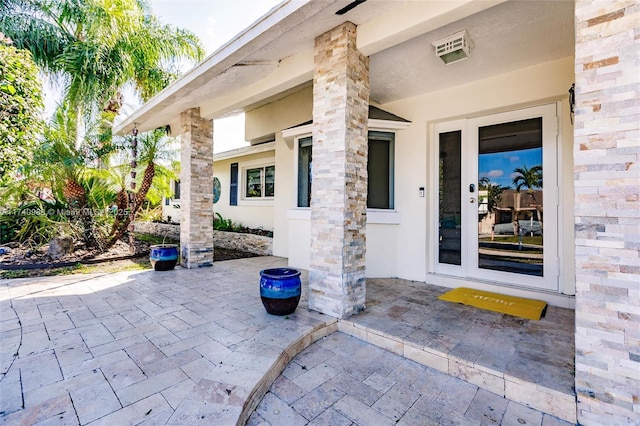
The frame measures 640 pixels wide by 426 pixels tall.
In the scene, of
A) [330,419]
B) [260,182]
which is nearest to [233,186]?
[260,182]

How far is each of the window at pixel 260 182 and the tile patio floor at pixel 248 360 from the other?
5.89 m

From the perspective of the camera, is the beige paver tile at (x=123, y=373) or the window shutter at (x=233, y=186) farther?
the window shutter at (x=233, y=186)

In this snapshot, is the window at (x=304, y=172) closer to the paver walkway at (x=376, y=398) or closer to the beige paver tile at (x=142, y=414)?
the paver walkway at (x=376, y=398)

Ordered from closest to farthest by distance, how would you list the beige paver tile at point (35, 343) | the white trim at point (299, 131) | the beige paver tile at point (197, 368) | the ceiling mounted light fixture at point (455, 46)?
the beige paver tile at point (197, 368) → the beige paver tile at point (35, 343) → the ceiling mounted light fixture at point (455, 46) → the white trim at point (299, 131)

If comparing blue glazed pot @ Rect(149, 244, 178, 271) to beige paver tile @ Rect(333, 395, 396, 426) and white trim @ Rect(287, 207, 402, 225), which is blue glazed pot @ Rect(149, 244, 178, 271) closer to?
Answer: white trim @ Rect(287, 207, 402, 225)

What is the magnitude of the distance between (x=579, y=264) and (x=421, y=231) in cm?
330

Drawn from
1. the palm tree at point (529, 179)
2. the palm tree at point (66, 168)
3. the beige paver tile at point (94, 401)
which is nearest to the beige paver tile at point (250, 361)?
the beige paver tile at point (94, 401)

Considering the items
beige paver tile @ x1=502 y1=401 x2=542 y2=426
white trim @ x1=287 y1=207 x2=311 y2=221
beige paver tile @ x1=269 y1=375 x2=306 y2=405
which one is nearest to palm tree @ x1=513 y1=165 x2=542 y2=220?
beige paver tile @ x1=502 y1=401 x2=542 y2=426

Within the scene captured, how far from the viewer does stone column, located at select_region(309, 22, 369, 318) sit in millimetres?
3580

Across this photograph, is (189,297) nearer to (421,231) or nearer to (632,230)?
(421,231)

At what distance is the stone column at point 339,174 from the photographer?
11.7 feet

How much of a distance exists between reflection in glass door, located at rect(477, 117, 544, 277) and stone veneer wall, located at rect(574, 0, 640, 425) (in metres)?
2.68

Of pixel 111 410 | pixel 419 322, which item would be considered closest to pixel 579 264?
pixel 419 322

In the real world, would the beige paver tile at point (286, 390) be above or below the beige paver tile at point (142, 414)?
below
